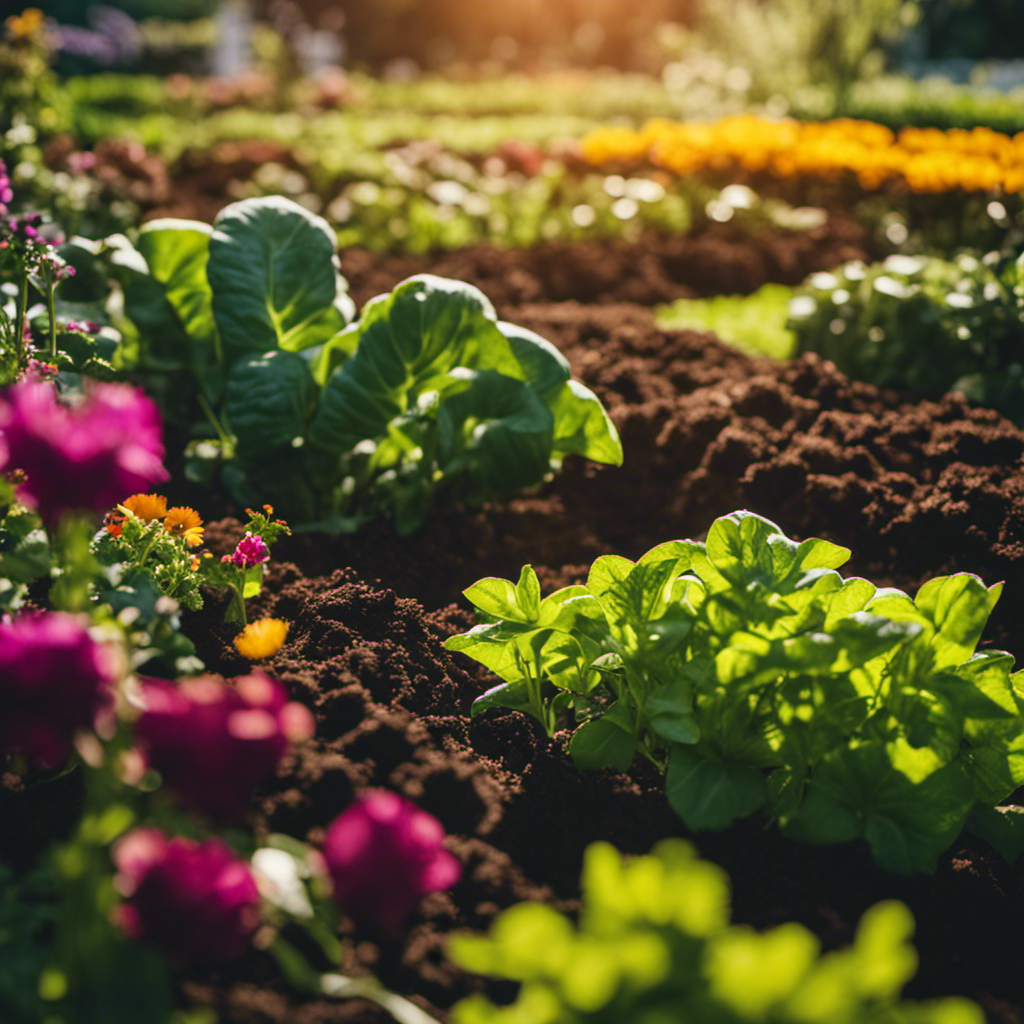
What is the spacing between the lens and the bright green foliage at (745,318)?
15.4 feet

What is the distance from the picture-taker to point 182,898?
3.43ft

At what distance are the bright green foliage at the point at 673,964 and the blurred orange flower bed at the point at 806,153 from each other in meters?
6.42

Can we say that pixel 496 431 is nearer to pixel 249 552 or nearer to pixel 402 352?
pixel 402 352

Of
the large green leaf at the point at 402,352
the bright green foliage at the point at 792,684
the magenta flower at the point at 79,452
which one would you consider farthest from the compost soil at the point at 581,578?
the magenta flower at the point at 79,452

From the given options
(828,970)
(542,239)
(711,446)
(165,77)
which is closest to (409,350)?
(711,446)

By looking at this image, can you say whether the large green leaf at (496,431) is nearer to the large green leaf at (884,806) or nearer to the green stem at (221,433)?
the green stem at (221,433)

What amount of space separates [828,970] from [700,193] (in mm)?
6731

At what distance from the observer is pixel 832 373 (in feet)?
12.0

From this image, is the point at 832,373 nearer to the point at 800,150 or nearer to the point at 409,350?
the point at 409,350

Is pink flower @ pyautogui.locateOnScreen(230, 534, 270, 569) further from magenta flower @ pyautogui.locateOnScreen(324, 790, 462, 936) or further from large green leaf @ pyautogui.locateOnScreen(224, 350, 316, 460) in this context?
magenta flower @ pyautogui.locateOnScreen(324, 790, 462, 936)

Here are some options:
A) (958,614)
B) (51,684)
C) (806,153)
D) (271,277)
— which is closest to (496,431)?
(271,277)

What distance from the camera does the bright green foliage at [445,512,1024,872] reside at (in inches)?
70.4

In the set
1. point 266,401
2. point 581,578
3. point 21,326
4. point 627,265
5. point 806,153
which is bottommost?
point 581,578

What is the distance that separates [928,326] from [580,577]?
1941 millimetres
